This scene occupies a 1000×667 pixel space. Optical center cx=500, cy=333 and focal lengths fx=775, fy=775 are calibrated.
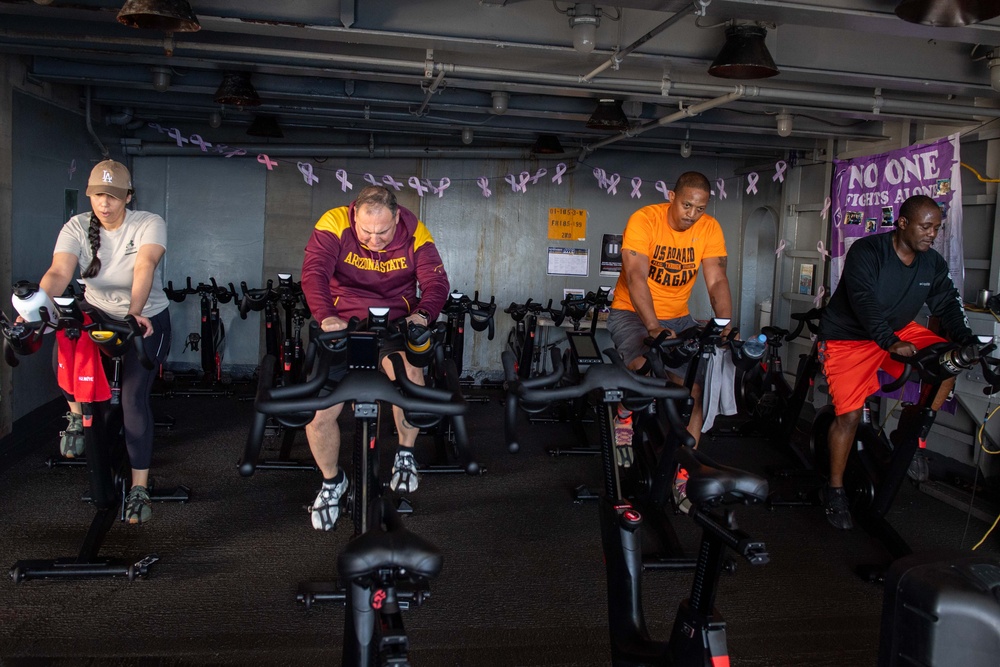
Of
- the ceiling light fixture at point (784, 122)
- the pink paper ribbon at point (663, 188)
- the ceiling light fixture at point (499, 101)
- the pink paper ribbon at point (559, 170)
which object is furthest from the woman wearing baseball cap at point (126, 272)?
the pink paper ribbon at point (663, 188)

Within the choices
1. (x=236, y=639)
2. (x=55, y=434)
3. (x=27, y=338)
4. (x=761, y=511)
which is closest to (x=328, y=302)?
(x=27, y=338)

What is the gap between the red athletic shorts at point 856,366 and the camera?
410 centimetres

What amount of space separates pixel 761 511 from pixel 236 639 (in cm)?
288

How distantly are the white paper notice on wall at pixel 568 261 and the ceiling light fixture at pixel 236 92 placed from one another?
3.71 metres

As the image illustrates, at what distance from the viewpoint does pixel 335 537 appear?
3766 mm

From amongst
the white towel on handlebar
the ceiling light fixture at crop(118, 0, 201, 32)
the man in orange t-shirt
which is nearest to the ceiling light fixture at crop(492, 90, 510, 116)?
the man in orange t-shirt

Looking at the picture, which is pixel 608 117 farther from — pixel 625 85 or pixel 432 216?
pixel 432 216

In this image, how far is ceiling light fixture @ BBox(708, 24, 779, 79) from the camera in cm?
361

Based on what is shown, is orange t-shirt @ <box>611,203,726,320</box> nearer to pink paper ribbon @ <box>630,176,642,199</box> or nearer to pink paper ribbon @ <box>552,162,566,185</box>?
pink paper ribbon @ <box>552,162,566,185</box>

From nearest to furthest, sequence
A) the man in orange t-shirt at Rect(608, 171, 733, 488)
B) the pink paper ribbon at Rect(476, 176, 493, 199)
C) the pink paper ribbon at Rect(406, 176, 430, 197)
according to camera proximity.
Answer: the man in orange t-shirt at Rect(608, 171, 733, 488) < the pink paper ribbon at Rect(406, 176, 430, 197) < the pink paper ribbon at Rect(476, 176, 493, 199)

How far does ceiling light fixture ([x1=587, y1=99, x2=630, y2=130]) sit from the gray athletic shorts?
1.55 meters

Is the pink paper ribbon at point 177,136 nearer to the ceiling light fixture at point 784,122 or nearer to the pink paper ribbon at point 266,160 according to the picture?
the pink paper ribbon at point 266,160

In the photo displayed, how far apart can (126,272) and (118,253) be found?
96 mm

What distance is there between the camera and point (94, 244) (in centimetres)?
360
